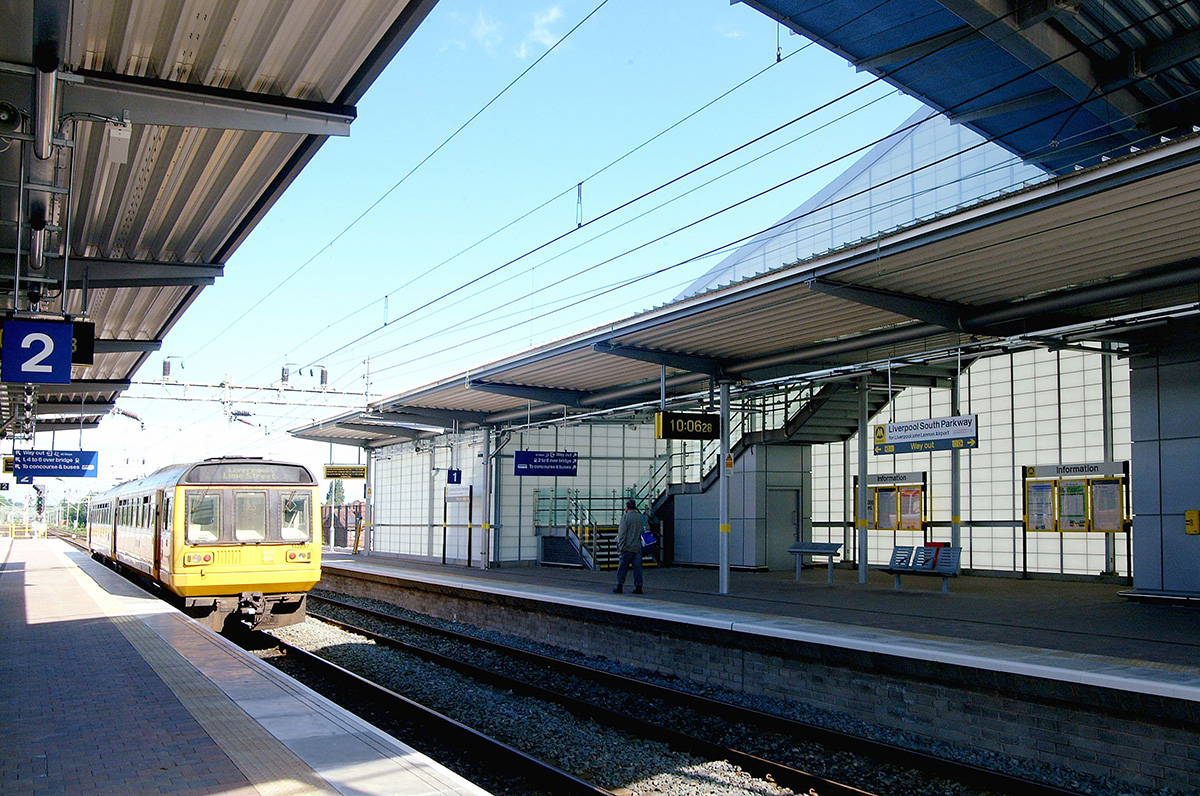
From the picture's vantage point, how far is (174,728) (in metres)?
6.88

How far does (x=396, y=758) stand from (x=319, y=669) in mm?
7442

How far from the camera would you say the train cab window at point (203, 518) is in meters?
13.9

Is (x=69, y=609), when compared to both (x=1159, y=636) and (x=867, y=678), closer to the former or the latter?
(x=867, y=678)

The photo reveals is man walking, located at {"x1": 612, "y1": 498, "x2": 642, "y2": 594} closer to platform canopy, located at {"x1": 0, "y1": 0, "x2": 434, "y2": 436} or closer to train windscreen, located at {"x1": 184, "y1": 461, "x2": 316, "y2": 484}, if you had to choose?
train windscreen, located at {"x1": 184, "y1": 461, "x2": 316, "y2": 484}

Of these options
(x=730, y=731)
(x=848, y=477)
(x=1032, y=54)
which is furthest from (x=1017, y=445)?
(x=730, y=731)

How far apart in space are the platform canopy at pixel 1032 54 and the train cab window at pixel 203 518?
34.8ft

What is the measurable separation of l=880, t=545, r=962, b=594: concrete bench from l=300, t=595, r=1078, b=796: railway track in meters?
6.75

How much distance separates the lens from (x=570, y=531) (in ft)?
82.1

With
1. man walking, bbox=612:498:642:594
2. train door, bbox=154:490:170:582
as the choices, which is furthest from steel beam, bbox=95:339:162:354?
man walking, bbox=612:498:642:594

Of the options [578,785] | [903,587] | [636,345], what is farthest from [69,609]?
[903,587]

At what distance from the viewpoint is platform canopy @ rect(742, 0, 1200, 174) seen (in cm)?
1012

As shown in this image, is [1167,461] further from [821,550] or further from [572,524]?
[572,524]

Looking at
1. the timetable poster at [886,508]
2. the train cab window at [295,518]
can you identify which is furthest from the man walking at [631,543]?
the timetable poster at [886,508]

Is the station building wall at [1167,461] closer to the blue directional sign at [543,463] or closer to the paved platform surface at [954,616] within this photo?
the paved platform surface at [954,616]
